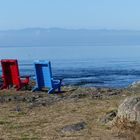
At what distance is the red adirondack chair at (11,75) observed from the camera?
2188 cm

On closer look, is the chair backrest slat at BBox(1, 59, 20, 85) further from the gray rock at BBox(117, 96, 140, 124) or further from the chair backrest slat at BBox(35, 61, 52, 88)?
the gray rock at BBox(117, 96, 140, 124)

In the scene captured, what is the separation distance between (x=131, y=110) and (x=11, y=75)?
35.4 feet

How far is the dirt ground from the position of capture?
1173 cm

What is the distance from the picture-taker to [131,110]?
1205 cm

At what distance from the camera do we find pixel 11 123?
43.2 feet

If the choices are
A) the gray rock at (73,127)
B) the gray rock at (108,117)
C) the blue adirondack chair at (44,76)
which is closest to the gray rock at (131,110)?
the gray rock at (108,117)

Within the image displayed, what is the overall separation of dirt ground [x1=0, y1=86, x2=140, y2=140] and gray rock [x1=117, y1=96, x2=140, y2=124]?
0.86ft

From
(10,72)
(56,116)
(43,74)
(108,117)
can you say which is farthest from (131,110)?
(10,72)

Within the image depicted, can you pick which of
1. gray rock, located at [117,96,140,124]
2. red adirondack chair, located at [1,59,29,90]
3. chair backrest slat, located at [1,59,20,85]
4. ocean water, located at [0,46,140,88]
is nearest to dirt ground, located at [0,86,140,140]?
gray rock, located at [117,96,140,124]

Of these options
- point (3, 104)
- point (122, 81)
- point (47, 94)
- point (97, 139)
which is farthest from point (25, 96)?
point (122, 81)

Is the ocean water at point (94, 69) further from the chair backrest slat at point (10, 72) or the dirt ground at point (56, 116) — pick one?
the dirt ground at point (56, 116)

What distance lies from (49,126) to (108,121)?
1.25 m

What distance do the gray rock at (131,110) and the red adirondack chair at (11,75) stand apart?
9.81 meters

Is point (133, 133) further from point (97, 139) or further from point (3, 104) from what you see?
point (3, 104)
